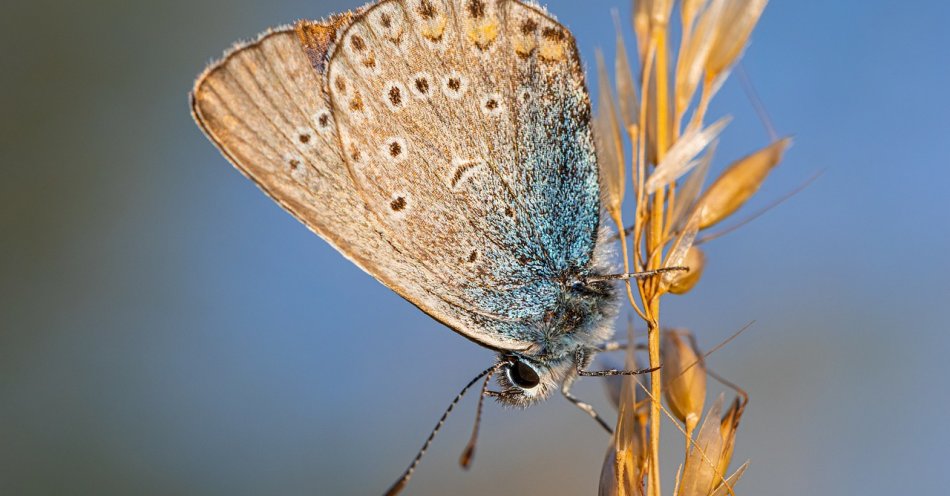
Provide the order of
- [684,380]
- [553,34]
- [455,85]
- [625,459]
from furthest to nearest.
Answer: [455,85] → [553,34] → [684,380] → [625,459]

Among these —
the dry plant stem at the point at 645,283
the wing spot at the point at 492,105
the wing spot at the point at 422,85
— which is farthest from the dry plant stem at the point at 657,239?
the wing spot at the point at 422,85

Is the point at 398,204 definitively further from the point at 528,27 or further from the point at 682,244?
the point at 682,244

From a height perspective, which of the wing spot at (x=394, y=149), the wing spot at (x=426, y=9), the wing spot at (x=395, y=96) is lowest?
the wing spot at (x=394, y=149)

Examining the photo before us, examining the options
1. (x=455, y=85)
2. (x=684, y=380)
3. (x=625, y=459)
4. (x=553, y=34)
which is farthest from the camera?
(x=455, y=85)

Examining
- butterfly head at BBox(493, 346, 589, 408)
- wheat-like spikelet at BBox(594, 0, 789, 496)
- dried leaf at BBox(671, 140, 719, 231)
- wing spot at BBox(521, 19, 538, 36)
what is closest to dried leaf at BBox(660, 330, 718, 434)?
wheat-like spikelet at BBox(594, 0, 789, 496)

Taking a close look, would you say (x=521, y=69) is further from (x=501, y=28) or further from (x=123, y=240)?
(x=123, y=240)

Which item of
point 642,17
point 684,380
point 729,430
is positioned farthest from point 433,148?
point 729,430

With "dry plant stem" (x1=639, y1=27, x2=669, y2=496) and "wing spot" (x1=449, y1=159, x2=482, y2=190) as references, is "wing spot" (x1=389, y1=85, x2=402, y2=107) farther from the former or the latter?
"dry plant stem" (x1=639, y1=27, x2=669, y2=496)

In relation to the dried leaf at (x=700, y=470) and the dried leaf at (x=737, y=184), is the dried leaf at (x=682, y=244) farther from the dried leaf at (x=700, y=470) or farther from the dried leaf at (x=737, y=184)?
the dried leaf at (x=700, y=470)
